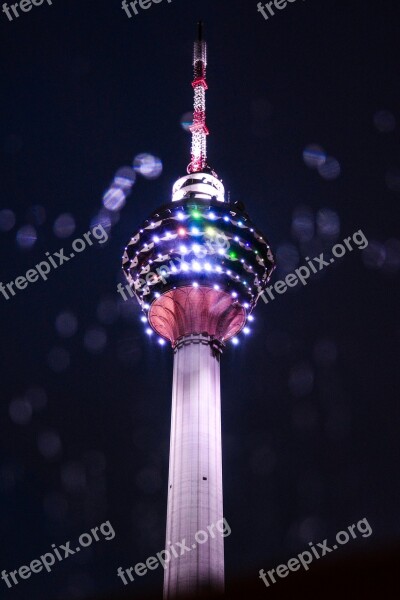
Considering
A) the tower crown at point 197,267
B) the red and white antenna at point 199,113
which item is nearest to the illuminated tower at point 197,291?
the tower crown at point 197,267

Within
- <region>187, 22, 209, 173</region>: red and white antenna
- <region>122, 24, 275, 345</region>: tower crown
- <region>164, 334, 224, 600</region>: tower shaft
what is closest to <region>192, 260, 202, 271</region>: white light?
<region>122, 24, 275, 345</region>: tower crown

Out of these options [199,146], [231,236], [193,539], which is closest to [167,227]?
[231,236]

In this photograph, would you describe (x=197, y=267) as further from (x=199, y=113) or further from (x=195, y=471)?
(x=199, y=113)

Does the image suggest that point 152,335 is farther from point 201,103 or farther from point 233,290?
point 201,103

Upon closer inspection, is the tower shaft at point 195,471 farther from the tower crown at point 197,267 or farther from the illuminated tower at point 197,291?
the tower crown at point 197,267

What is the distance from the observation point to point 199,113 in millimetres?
Result: 64688

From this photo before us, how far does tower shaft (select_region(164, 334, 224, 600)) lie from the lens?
1661 inches

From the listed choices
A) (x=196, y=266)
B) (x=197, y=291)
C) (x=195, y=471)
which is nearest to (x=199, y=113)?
(x=196, y=266)

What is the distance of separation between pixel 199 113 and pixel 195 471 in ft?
112

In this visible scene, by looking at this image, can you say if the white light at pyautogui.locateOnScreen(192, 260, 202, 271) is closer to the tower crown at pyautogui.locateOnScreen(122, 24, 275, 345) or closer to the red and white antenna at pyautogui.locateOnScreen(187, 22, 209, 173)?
the tower crown at pyautogui.locateOnScreen(122, 24, 275, 345)

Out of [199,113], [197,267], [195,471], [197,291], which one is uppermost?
[199,113]

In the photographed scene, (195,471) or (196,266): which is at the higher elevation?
(196,266)

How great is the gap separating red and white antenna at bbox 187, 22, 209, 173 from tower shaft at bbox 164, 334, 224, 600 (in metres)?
19.7

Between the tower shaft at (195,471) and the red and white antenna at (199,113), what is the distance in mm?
19659
